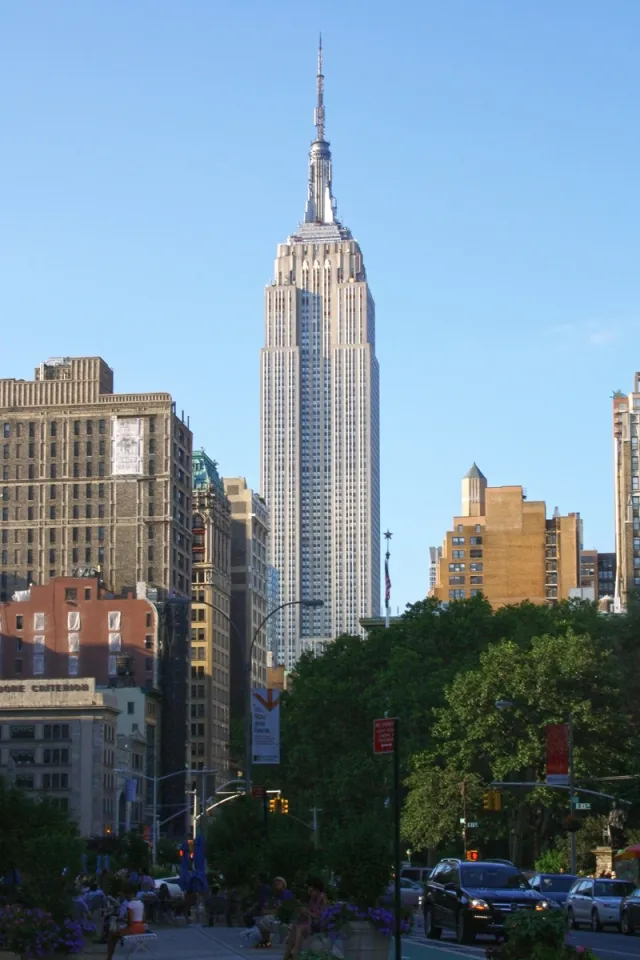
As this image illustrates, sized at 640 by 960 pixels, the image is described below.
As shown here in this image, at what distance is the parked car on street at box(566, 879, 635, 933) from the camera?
158 ft

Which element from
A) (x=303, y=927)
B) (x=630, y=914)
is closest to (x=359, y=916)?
(x=303, y=927)

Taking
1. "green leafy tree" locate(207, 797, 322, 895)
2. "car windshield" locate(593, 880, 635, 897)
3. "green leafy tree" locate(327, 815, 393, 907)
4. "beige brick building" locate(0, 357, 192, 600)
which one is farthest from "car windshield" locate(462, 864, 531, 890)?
"beige brick building" locate(0, 357, 192, 600)

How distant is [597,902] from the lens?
48.6 metres

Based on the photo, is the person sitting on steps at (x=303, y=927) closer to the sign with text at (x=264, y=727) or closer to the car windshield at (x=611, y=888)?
the sign with text at (x=264, y=727)

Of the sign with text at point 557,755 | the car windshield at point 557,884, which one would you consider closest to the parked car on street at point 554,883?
the car windshield at point 557,884

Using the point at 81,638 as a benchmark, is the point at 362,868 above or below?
below

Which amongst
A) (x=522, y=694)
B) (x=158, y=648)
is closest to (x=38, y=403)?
(x=158, y=648)

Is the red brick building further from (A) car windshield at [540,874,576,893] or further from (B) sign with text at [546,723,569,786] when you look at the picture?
(A) car windshield at [540,874,576,893]

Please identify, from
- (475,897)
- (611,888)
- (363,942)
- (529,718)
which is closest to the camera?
(363,942)

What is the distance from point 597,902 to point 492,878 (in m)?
9.03

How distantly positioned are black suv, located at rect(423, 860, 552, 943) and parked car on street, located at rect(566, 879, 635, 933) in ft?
20.9

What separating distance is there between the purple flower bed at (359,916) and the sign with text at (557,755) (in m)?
37.8

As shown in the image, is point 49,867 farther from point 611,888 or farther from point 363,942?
point 611,888

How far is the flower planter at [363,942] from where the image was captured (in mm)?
29656
